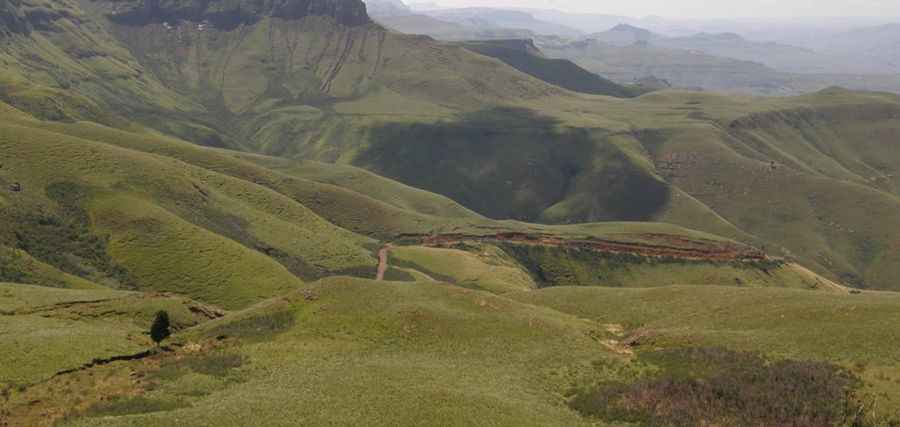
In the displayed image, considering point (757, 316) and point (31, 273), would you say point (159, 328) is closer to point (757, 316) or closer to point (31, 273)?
point (31, 273)

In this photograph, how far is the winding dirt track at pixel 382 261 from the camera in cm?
14668

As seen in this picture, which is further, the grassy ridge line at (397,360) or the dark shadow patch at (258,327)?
the dark shadow patch at (258,327)

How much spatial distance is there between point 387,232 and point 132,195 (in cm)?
7543

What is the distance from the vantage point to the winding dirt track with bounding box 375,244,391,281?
481ft

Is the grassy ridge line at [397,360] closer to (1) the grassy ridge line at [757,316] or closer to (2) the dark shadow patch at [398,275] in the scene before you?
(1) the grassy ridge line at [757,316]

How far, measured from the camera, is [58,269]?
113625 mm

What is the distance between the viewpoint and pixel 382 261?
160375mm

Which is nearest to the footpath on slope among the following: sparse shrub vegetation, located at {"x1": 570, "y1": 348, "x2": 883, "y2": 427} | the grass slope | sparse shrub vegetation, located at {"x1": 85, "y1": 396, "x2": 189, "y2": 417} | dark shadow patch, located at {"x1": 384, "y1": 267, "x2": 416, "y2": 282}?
dark shadow patch, located at {"x1": 384, "y1": 267, "x2": 416, "y2": 282}

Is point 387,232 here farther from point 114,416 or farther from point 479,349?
point 114,416

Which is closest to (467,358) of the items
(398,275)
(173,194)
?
(398,275)

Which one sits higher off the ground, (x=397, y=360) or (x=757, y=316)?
(x=757, y=316)

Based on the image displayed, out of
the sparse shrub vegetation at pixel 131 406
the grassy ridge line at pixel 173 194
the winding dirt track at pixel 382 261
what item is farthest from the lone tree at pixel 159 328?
the winding dirt track at pixel 382 261

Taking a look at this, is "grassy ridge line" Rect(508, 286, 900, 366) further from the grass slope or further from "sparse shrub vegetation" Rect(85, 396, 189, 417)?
the grass slope

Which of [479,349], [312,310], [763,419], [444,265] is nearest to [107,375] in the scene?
[312,310]
